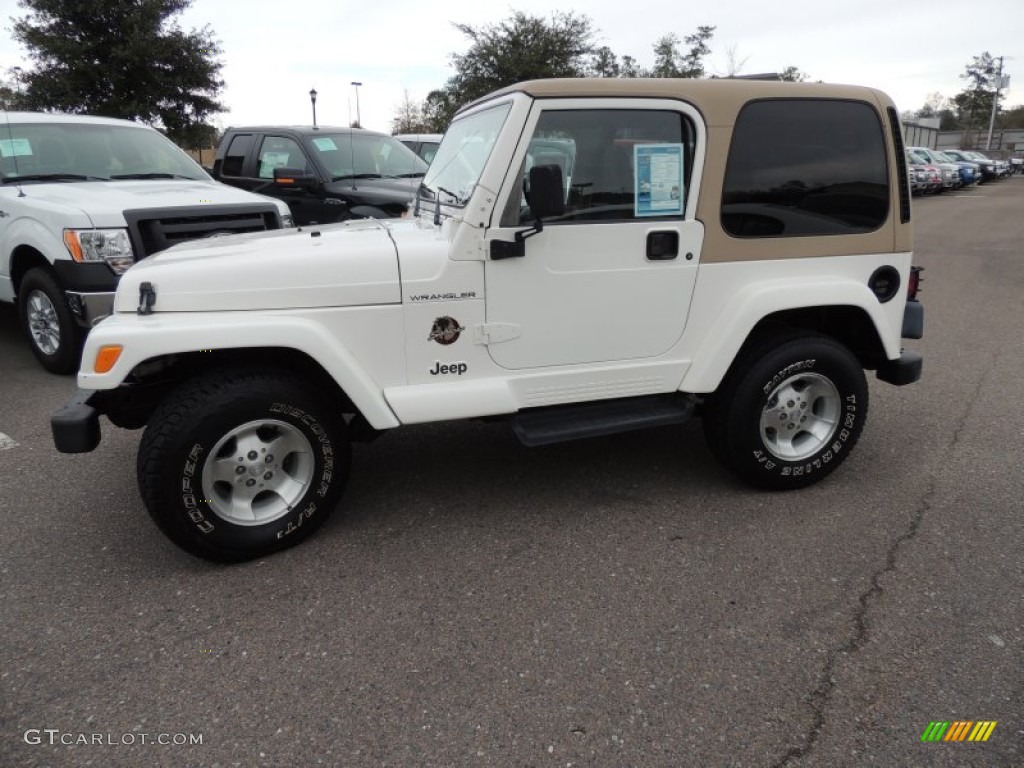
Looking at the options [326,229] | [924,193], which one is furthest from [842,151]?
[924,193]

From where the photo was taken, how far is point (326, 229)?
12.4 feet

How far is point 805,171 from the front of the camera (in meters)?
3.58

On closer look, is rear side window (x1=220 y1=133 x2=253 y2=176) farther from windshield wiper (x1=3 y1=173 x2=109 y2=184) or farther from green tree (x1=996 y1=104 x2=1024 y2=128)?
green tree (x1=996 y1=104 x2=1024 y2=128)

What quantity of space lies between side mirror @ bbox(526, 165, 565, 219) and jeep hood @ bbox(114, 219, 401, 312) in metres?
0.63

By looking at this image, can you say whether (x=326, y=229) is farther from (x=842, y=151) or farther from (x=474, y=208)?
(x=842, y=151)

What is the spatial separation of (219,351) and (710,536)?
7.59 feet

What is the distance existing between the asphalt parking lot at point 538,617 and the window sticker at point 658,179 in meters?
1.45

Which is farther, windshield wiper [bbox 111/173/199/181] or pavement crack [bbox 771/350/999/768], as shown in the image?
windshield wiper [bbox 111/173/199/181]

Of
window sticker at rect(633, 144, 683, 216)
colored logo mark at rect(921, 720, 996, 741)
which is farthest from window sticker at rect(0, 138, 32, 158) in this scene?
colored logo mark at rect(921, 720, 996, 741)

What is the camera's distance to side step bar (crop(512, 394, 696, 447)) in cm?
340

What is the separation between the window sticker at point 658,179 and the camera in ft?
11.0

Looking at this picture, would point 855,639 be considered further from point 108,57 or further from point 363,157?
point 108,57

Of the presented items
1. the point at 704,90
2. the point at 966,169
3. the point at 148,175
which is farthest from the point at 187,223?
the point at 966,169

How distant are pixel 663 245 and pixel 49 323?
4880 mm
